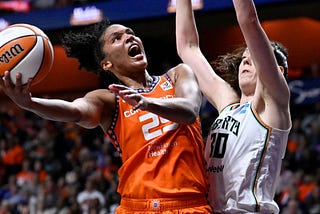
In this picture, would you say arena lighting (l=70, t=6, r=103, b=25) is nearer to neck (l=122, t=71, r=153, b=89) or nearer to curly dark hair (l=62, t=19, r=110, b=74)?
curly dark hair (l=62, t=19, r=110, b=74)

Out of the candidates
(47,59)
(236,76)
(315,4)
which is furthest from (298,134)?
(47,59)

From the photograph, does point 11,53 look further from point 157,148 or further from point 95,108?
point 157,148

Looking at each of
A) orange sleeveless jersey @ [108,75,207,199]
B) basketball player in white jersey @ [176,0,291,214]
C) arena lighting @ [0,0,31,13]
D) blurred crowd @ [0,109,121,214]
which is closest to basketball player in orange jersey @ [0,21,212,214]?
orange sleeveless jersey @ [108,75,207,199]

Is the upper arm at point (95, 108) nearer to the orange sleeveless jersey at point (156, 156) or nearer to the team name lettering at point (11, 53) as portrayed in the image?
the orange sleeveless jersey at point (156, 156)

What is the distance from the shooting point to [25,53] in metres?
2.97

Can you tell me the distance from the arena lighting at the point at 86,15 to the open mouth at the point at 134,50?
8159mm

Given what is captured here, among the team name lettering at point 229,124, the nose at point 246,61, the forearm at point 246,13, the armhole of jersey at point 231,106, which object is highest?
the forearm at point 246,13

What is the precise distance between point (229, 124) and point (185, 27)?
704mm

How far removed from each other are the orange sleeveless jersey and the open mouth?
0.98 ft

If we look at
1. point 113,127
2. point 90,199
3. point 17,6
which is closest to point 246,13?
point 113,127

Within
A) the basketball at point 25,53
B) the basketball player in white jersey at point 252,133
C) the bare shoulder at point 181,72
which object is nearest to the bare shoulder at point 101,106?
the basketball at point 25,53

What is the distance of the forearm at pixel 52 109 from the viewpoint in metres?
2.77

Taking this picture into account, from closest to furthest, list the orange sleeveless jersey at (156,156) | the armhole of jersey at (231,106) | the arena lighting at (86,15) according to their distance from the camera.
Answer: the orange sleeveless jersey at (156,156) < the armhole of jersey at (231,106) < the arena lighting at (86,15)

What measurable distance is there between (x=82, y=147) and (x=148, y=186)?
948cm
